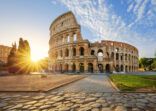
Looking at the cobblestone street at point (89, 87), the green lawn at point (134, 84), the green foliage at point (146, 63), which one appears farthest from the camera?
the green foliage at point (146, 63)

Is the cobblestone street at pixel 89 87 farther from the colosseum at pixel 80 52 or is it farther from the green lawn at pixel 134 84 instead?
the colosseum at pixel 80 52

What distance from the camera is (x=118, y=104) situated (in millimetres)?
6254

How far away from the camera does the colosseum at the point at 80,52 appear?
139ft

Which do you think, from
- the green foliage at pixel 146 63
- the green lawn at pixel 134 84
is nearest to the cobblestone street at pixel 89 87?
the green lawn at pixel 134 84

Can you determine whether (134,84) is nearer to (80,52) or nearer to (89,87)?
(89,87)

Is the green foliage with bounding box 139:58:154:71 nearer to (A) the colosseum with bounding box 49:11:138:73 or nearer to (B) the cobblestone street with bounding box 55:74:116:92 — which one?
(A) the colosseum with bounding box 49:11:138:73

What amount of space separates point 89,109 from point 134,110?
4.81 feet

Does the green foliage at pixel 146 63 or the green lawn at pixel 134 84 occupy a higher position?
the green foliage at pixel 146 63

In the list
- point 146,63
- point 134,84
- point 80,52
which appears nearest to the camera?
point 134,84

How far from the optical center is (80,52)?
1768 inches

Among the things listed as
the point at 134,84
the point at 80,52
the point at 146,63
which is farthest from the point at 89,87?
the point at 146,63

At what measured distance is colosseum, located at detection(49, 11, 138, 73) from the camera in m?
42.4

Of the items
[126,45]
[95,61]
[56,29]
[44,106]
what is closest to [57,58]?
[56,29]

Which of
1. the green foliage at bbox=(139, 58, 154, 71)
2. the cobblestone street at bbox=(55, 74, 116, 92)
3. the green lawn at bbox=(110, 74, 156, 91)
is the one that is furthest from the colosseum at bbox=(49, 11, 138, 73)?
the green foliage at bbox=(139, 58, 154, 71)
